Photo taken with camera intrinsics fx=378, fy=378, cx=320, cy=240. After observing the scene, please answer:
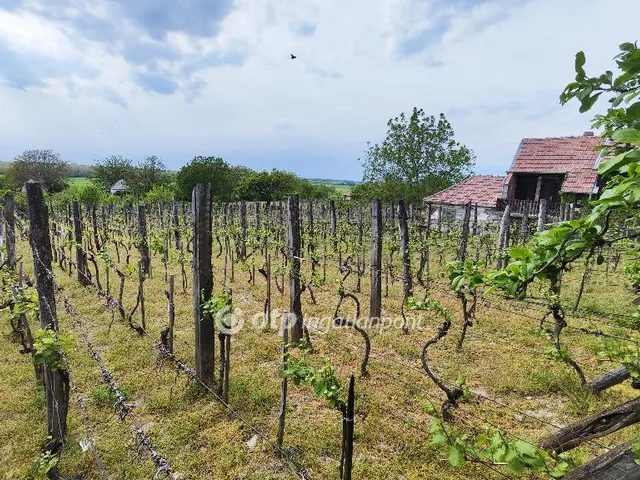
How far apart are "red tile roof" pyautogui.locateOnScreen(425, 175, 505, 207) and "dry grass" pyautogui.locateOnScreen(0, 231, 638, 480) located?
52.3 ft

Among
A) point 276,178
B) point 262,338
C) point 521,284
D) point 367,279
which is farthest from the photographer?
point 276,178

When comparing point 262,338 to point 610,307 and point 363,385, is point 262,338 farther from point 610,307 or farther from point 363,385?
point 610,307

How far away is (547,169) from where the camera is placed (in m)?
20.6

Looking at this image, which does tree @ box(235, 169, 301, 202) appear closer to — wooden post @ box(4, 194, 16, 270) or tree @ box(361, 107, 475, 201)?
tree @ box(361, 107, 475, 201)

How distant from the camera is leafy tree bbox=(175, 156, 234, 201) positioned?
38719mm

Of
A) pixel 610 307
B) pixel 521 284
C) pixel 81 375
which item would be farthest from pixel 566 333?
pixel 81 375

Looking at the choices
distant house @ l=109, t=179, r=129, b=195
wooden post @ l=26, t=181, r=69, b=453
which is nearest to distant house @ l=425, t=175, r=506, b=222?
wooden post @ l=26, t=181, r=69, b=453

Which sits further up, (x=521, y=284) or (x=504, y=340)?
(x=521, y=284)

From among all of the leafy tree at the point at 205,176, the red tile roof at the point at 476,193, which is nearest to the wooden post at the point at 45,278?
the red tile roof at the point at 476,193

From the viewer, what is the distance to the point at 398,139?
2988 centimetres

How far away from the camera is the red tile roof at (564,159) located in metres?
19.0

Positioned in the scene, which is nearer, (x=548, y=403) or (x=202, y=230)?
(x=202, y=230)

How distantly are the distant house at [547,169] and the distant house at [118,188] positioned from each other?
4748 centimetres

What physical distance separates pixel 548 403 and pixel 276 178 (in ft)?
131
